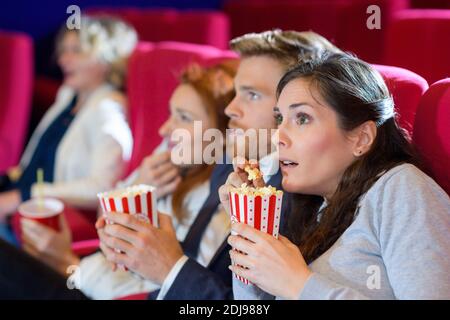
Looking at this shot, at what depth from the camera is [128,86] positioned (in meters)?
2.51

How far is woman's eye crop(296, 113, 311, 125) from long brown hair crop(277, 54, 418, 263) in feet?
0.16

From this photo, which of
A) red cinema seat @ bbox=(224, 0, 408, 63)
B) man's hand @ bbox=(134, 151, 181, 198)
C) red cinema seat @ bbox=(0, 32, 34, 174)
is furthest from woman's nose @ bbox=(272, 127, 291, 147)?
red cinema seat @ bbox=(0, 32, 34, 174)

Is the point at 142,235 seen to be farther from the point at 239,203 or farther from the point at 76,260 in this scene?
the point at 76,260

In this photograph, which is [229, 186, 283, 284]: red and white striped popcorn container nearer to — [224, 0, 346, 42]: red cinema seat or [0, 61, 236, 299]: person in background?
[0, 61, 236, 299]: person in background

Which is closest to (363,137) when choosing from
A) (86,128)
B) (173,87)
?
(173,87)

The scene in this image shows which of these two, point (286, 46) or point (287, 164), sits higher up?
point (286, 46)

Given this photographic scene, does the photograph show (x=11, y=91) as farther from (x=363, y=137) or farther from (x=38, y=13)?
(x=363, y=137)

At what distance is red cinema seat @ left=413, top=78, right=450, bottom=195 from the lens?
1.25 metres

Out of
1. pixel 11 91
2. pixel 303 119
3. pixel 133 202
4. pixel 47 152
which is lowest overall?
pixel 47 152

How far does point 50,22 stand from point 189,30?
104cm

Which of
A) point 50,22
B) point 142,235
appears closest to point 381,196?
point 142,235

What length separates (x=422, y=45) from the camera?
1.73m

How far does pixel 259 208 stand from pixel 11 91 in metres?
2.43

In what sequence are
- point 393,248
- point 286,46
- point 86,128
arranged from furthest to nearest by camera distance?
point 86,128, point 286,46, point 393,248
